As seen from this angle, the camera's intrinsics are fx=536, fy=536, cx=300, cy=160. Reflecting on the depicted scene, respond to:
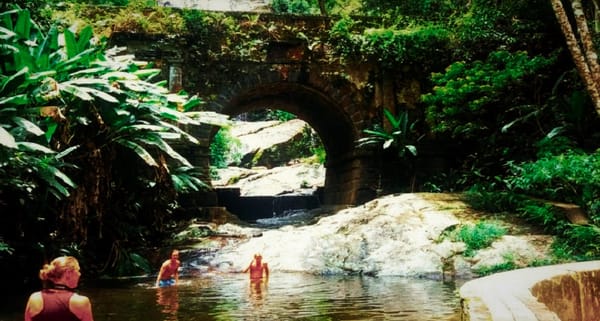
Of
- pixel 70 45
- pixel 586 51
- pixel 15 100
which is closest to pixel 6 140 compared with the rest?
pixel 15 100

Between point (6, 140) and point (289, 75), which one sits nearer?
point (6, 140)

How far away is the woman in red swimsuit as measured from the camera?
274cm

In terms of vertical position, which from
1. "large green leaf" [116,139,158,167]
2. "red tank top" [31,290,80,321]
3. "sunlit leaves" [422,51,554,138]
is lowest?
"red tank top" [31,290,80,321]

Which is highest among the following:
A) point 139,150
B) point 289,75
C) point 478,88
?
point 289,75

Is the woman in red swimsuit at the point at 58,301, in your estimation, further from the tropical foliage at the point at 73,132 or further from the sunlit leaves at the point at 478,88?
the sunlit leaves at the point at 478,88

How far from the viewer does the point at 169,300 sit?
626 centimetres

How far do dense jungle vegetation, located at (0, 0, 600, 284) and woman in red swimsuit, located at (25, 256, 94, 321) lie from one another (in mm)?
2896

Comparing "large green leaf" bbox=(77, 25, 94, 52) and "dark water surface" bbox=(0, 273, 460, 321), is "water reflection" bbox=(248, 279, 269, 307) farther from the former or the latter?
"large green leaf" bbox=(77, 25, 94, 52)

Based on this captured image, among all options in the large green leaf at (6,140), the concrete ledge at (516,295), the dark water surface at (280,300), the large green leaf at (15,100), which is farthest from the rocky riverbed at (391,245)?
the large green leaf at (6,140)

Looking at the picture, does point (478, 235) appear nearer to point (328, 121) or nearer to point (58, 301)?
point (58, 301)

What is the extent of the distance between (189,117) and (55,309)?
7.46 m

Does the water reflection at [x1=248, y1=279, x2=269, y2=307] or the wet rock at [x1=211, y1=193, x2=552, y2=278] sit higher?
the wet rock at [x1=211, y1=193, x2=552, y2=278]

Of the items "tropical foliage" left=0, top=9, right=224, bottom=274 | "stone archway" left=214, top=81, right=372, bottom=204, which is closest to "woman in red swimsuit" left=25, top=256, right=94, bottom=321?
"tropical foliage" left=0, top=9, right=224, bottom=274

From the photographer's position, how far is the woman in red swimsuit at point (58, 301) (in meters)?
2.74
